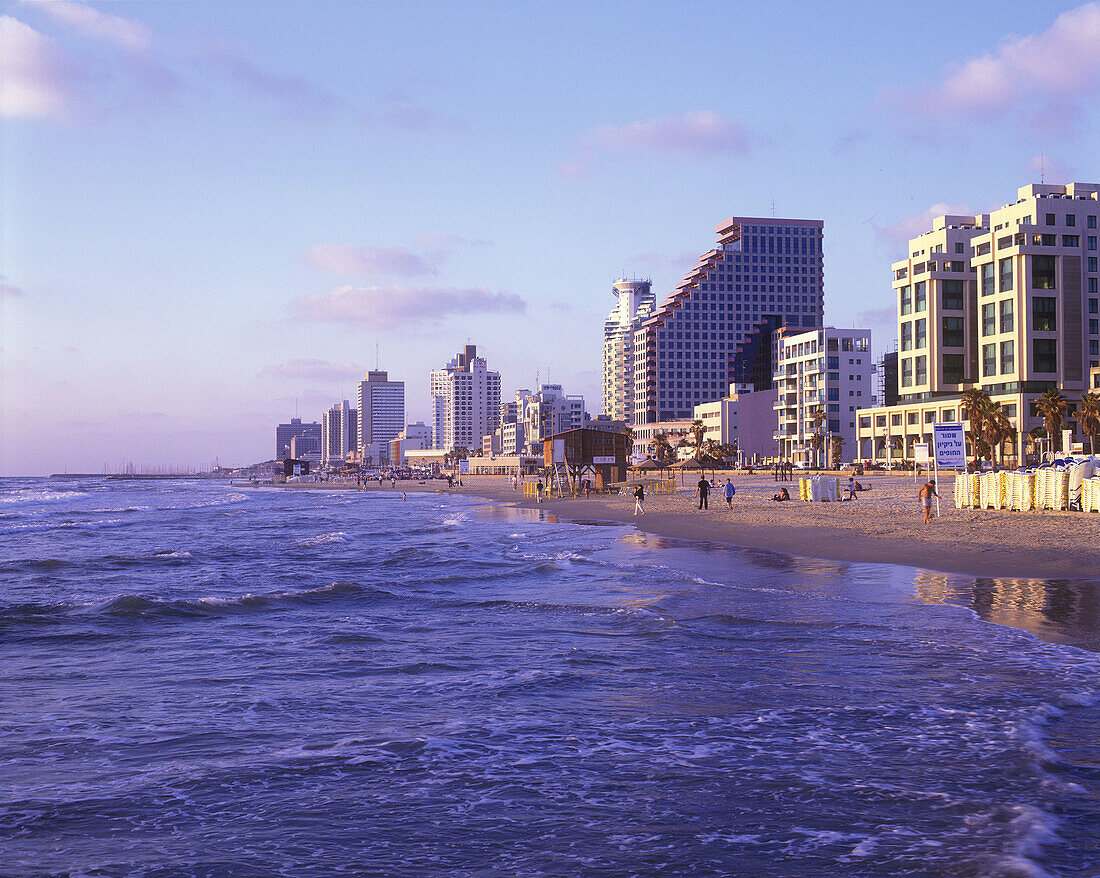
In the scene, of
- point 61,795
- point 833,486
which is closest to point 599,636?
point 61,795

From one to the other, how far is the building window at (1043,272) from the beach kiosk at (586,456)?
5482 cm

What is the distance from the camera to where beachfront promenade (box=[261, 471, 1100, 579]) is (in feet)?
77.8

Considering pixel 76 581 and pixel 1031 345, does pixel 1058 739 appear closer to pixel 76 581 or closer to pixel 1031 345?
pixel 76 581

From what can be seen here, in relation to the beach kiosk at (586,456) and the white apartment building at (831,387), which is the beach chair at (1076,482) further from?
the white apartment building at (831,387)

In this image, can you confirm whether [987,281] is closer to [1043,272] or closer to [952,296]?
[1043,272]

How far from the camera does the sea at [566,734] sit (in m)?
6.90

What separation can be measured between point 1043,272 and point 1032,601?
98.1 m

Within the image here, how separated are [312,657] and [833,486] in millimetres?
47744

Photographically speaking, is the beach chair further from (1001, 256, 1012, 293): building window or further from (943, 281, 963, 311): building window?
(943, 281, 963, 311): building window

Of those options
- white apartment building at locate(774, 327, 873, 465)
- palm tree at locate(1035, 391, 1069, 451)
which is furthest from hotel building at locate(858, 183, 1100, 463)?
white apartment building at locate(774, 327, 873, 465)

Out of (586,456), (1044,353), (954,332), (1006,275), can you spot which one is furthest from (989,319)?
(586,456)

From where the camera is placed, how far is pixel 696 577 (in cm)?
2358

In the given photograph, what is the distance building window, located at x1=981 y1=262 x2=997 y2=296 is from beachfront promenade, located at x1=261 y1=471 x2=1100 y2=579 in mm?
61294

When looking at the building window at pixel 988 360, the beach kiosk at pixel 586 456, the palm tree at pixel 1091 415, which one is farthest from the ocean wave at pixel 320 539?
the building window at pixel 988 360
